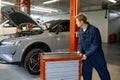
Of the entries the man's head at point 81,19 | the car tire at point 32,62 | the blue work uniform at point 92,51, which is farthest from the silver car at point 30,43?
the man's head at point 81,19

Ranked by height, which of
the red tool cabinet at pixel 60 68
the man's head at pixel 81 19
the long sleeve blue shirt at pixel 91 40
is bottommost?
the red tool cabinet at pixel 60 68

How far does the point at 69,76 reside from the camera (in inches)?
102

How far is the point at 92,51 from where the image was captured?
2.92 metres

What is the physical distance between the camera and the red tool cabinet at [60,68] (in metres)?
2.46

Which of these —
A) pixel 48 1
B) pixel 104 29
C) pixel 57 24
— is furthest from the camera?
pixel 104 29

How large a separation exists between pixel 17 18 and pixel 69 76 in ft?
10.9

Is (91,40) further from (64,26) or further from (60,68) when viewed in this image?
(64,26)

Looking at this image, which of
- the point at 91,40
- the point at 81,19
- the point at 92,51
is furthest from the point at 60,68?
the point at 81,19

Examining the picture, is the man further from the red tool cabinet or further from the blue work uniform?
the red tool cabinet

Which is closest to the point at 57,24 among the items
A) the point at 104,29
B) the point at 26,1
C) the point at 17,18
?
the point at 17,18

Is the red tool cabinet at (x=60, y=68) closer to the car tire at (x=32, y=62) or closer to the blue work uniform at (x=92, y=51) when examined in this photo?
the blue work uniform at (x=92, y=51)

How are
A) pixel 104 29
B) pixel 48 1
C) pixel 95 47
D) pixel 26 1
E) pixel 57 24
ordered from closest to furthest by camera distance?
pixel 95 47, pixel 57 24, pixel 26 1, pixel 48 1, pixel 104 29

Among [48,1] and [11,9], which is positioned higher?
[48,1]

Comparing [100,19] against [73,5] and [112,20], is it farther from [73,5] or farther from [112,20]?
[73,5]
